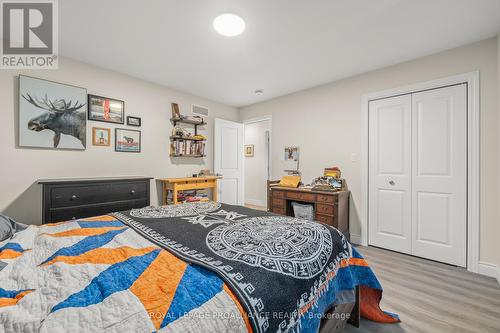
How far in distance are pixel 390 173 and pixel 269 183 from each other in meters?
1.88

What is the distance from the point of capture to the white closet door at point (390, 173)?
2.93 m

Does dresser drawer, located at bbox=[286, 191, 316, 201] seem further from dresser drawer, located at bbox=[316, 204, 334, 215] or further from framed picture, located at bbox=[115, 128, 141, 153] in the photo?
framed picture, located at bbox=[115, 128, 141, 153]

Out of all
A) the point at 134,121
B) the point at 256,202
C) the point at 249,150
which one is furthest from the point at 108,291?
the point at 249,150

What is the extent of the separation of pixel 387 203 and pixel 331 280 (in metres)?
2.39

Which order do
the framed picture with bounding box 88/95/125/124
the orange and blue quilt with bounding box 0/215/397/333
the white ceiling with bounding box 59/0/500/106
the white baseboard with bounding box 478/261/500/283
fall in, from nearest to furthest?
1. the orange and blue quilt with bounding box 0/215/397/333
2. the white ceiling with bounding box 59/0/500/106
3. the white baseboard with bounding box 478/261/500/283
4. the framed picture with bounding box 88/95/125/124

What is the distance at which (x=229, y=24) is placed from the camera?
2.12m

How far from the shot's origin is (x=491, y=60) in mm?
2377

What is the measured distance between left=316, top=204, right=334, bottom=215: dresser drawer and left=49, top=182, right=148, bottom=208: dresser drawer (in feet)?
8.32

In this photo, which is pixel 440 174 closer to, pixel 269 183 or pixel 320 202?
pixel 320 202

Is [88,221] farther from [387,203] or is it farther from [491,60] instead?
[491,60]

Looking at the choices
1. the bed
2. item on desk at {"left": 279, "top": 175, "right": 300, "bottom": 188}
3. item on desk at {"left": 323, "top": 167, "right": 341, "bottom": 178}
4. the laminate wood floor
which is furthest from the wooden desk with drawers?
the bed

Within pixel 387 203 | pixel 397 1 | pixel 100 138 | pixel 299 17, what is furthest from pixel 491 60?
pixel 100 138

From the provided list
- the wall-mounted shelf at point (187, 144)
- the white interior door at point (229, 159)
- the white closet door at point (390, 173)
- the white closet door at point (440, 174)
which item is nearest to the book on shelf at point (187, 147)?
the wall-mounted shelf at point (187, 144)

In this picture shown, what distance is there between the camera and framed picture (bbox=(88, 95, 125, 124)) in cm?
304
